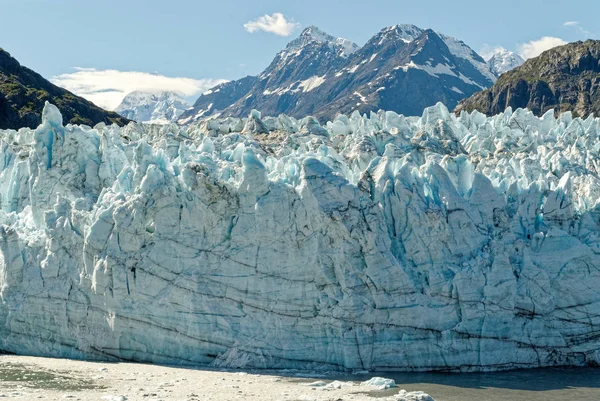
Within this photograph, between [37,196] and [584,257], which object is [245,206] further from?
[584,257]

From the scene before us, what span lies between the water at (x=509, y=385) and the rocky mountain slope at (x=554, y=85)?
71.7m

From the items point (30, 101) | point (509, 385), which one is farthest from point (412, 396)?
point (30, 101)

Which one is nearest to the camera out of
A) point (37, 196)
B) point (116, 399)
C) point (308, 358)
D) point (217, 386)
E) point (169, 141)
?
point (116, 399)

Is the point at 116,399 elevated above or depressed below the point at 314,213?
below

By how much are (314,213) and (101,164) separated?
936 centimetres

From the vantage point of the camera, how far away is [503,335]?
2442 centimetres

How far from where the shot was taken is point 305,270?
23891 mm

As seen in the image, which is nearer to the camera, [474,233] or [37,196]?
[474,233]

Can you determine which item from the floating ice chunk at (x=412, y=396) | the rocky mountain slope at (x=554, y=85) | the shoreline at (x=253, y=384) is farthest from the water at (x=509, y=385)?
the rocky mountain slope at (x=554, y=85)

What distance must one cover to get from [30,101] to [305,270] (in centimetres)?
5712

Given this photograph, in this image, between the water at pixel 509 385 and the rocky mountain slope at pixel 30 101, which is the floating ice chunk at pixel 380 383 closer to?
the water at pixel 509 385

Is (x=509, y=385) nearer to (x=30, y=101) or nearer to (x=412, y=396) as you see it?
(x=412, y=396)

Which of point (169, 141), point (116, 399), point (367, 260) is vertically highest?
point (169, 141)

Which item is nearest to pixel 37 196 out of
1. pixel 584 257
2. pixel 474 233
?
pixel 474 233
